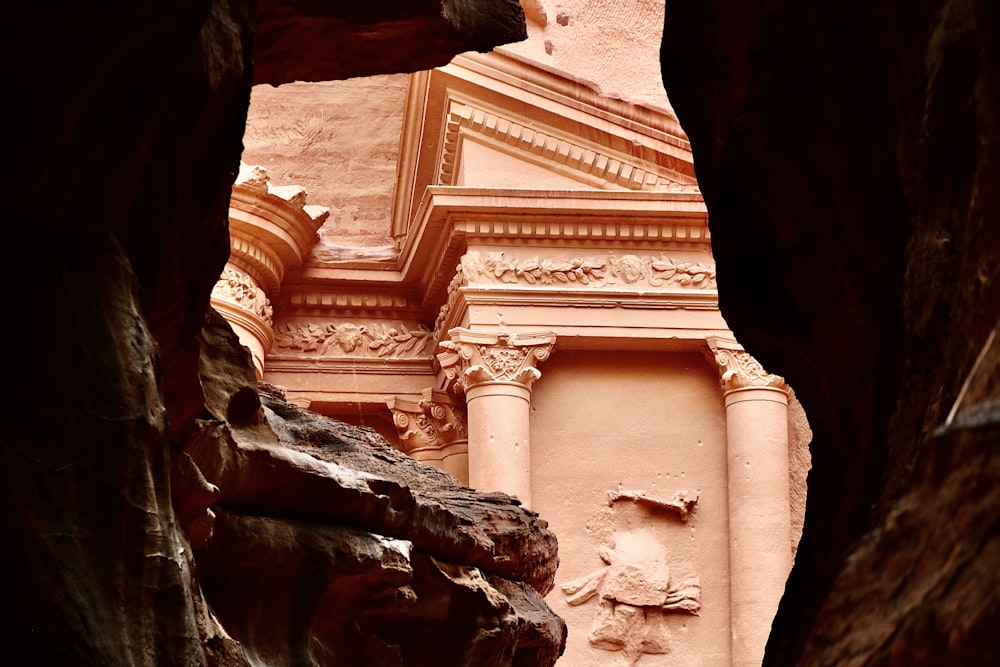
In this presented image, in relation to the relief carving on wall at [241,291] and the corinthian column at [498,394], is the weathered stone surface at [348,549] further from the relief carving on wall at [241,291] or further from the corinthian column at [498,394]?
the relief carving on wall at [241,291]

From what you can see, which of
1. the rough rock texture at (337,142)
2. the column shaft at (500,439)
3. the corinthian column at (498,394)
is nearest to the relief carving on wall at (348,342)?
the corinthian column at (498,394)

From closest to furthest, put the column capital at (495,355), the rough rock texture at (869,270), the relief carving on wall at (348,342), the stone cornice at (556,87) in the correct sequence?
the rough rock texture at (869,270) < the column capital at (495,355) < the stone cornice at (556,87) < the relief carving on wall at (348,342)

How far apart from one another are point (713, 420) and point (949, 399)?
11.3 meters

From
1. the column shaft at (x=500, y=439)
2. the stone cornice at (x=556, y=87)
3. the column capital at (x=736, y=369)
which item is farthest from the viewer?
the stone cornice at (x=556, y=87)

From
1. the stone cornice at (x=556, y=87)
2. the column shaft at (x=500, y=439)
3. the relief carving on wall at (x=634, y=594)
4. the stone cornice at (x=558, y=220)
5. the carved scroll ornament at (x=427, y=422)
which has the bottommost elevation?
the relief carving on wall at (x=634, y=594)

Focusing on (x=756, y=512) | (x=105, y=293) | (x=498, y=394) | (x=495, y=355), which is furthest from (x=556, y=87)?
(x=105, y=293)

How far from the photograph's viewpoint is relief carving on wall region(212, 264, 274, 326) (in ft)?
48.5

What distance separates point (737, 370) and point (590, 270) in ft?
4.97

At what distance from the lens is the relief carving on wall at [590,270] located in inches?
580

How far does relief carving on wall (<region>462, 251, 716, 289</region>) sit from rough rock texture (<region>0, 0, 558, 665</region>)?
9617mm

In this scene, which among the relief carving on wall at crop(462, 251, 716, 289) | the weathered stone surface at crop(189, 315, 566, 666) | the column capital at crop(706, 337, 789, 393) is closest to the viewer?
the weathered stone surface at crop(189, 315, 566, 666)

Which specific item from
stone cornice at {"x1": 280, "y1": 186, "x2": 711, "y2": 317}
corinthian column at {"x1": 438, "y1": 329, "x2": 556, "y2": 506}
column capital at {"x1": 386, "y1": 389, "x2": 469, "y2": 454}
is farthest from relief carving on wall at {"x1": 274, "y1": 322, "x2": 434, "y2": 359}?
corinthian column at {"x1": 438, "y1": 329, "x2": 556, "y2": 506}

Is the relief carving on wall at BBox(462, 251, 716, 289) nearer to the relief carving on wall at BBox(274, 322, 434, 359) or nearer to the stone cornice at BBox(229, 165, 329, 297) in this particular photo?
the relief carving on wall at BBox(274, 322, 434, 359)

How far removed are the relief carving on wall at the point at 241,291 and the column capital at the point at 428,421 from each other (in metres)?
1.48
